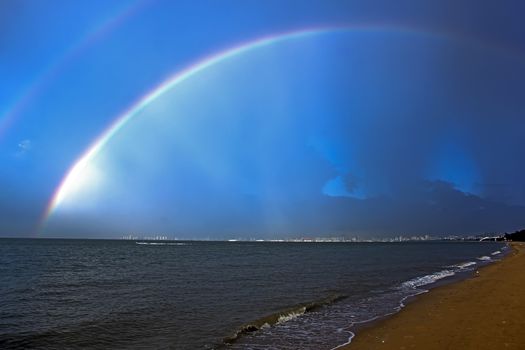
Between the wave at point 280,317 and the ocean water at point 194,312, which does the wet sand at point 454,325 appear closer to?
the ocean water at point 194,312

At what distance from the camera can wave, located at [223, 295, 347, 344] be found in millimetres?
15227

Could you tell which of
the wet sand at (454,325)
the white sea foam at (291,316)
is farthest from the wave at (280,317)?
the wet sand at (454,325)

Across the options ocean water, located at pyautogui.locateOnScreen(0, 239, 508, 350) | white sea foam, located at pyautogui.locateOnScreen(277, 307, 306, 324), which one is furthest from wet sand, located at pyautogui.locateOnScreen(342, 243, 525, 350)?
white sea foam, located at pyautogui.locateOnScreen(277, 307, 306, 324)

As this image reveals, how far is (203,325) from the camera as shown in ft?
56.6

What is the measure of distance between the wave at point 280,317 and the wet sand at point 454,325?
3.83 meters

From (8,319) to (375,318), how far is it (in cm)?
1563

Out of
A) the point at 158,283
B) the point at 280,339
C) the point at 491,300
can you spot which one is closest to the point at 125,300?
the point at 158,283

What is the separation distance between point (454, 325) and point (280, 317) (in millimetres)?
6815

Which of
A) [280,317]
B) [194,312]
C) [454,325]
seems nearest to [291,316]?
[280,317]

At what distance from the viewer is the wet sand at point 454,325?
1183 centimetres

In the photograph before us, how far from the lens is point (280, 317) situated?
18.2 meters

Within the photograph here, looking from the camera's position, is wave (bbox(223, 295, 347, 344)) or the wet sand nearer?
the wet sand

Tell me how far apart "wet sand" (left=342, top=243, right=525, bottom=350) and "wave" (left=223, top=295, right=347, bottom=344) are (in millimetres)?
3833

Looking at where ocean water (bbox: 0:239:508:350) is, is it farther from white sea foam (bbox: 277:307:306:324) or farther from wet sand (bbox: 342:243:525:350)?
wet sand (bbox: 342:243:525:350)
